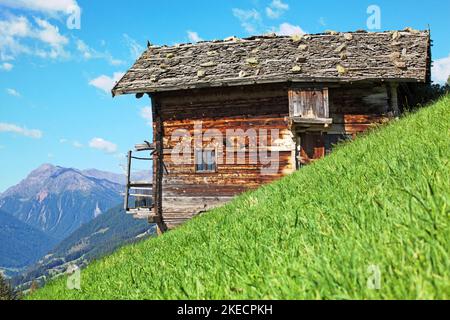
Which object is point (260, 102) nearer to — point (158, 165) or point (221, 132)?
point (221, 132)

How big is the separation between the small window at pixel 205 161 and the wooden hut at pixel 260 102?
0.13 ft

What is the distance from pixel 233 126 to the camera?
18.1 metres

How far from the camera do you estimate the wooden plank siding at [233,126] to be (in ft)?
55.7

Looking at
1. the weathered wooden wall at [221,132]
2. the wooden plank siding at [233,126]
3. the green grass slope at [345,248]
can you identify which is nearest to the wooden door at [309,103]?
the wooden plank siding at [233,126]

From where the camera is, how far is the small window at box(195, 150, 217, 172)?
60.4 feet

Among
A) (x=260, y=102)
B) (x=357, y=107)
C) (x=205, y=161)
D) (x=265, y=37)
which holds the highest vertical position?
(x=265, y=37)

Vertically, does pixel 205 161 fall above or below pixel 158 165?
above

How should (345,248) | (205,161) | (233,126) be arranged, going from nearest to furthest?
(345,248), (233,126), (205,161)

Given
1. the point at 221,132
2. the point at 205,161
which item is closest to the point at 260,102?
the point at 221,132

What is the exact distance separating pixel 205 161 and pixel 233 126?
185 centimetres

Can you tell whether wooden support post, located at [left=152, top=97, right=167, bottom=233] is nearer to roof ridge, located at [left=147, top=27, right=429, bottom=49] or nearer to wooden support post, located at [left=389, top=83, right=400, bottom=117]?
roof ridge, located at [left=147, top=27, right=429, bottom=49]

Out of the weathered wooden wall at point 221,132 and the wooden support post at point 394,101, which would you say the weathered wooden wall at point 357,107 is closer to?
the wooden support post at point 394,101

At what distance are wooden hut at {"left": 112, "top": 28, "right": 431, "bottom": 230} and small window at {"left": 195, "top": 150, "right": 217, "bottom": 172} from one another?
0.04 meters

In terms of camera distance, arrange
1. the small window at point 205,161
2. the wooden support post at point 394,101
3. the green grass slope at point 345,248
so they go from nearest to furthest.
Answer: the green grass slope at point 345,248, the wooden support post at point 394,101, the small window at point 205,161
